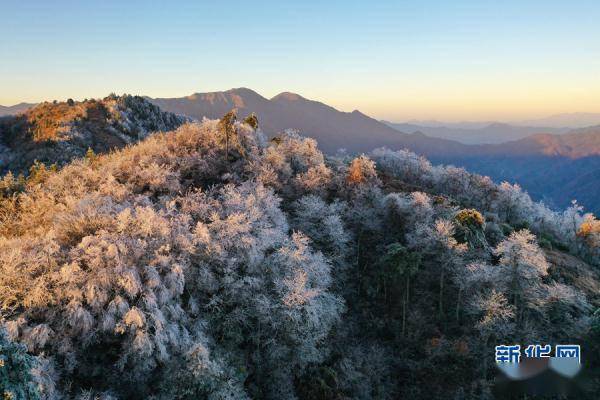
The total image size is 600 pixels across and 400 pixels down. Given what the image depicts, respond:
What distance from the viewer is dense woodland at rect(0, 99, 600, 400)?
91.6 feet

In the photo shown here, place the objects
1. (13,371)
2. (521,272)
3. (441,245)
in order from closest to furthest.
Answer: (13,371), (521,272), (441,245)

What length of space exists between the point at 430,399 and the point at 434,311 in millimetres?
13443

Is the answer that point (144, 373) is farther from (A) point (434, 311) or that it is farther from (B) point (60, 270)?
(A) point (434, 311)

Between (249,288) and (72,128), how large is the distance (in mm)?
126527

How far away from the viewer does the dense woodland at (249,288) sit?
91.6 ft

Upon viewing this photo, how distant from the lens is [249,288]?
1470 inches

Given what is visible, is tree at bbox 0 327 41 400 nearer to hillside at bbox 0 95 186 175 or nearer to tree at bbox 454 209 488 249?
tree at bbox 454 209 488 249

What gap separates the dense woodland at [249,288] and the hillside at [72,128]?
67179 mm

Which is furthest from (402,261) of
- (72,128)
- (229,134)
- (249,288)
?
(72,128)

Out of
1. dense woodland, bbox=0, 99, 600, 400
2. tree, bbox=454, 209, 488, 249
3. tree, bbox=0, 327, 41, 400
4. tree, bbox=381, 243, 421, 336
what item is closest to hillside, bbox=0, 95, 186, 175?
dense woodland, bbox=0, 99, 600, 400

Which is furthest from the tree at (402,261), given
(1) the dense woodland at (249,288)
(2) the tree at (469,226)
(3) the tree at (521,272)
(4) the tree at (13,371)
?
(4) the tree at (13,371)

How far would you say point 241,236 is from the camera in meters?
39.1

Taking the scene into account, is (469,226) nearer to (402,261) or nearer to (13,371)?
(402,261)

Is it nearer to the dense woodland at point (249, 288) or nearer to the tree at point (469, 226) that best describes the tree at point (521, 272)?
the dense woodland at point (249, 288)
